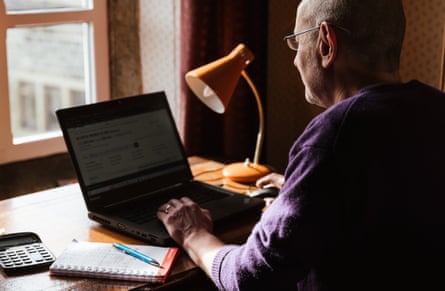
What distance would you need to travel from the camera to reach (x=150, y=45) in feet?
8.61

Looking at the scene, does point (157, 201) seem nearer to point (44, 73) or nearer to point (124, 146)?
point (124, 146)

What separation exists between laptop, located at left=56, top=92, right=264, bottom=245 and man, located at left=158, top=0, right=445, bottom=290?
1.69 ft

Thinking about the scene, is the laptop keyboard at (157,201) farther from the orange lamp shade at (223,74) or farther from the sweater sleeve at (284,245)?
the sweater sleeve at (284,245)

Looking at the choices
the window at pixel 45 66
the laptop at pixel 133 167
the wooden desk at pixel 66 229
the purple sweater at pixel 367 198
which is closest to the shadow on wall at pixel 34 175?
the window at pixel 45 66

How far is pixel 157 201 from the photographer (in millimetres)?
1896

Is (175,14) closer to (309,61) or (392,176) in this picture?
(309,61)

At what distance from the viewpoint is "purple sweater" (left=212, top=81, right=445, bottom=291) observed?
1.19 m

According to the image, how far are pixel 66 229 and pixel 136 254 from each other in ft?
0.88

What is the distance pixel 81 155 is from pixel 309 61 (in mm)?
730

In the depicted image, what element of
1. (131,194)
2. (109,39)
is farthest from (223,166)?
(109,39)

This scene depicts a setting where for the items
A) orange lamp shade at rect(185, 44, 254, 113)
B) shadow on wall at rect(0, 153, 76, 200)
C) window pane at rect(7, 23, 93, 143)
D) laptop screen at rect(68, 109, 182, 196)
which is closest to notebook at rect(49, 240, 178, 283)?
laptop screen at rect(68, 109, 182, 196)

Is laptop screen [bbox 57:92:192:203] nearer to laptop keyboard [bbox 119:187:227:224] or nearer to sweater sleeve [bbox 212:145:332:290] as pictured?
laptop keyboard [bbox 119:187:227:224]

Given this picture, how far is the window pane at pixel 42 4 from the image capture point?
7.69 ft

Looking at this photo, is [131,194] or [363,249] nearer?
[363,249]
